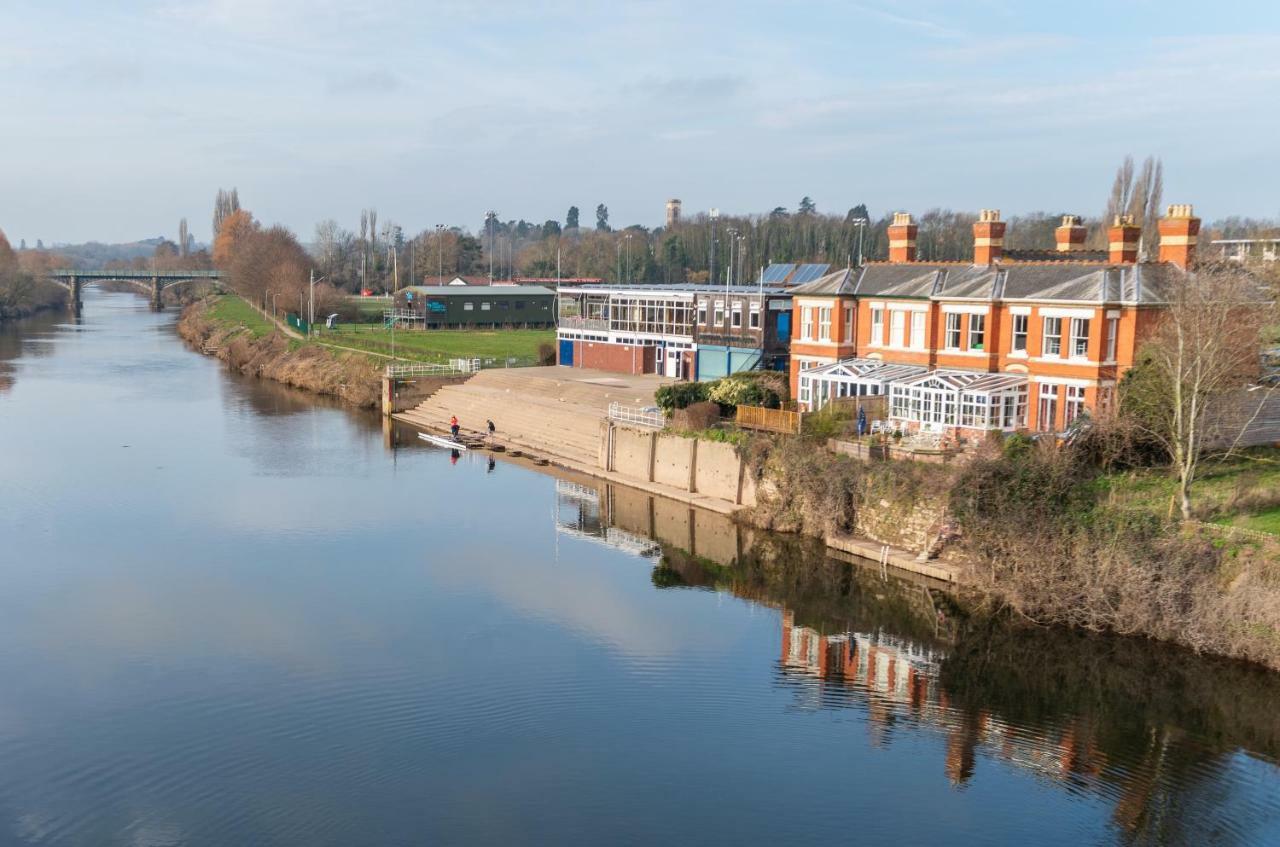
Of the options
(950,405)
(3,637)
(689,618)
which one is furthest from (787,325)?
(3,637)

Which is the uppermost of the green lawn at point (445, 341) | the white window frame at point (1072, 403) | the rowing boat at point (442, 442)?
the white window frame at point (1072, 403)

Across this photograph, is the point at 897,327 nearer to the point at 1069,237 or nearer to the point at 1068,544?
the point at 1069,237

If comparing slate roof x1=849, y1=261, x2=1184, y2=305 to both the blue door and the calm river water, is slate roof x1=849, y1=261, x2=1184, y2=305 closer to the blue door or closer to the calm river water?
the blue door

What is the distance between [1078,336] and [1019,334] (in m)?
2.30

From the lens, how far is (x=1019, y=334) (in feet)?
115

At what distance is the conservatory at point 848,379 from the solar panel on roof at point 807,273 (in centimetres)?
871

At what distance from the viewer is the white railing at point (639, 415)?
41312mm

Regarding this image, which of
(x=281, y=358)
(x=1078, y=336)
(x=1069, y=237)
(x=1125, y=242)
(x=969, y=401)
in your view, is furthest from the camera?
(x=281, y=358)

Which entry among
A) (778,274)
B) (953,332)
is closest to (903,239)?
(953,332)

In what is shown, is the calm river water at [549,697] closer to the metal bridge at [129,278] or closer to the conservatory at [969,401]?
the conservatory at [969,401]

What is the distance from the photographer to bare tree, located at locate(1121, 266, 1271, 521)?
1071 inches

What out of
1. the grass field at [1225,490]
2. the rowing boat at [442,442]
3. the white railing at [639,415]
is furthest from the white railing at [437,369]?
the grass field at [1225,490]

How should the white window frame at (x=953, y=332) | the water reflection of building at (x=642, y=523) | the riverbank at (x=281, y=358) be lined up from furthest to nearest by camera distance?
the riverbank at (x=281, y=358), the white window frame at (x=953, y=332), the water reflection of building at (x=642, y=523)

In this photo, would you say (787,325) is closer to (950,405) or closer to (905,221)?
(905,221)
